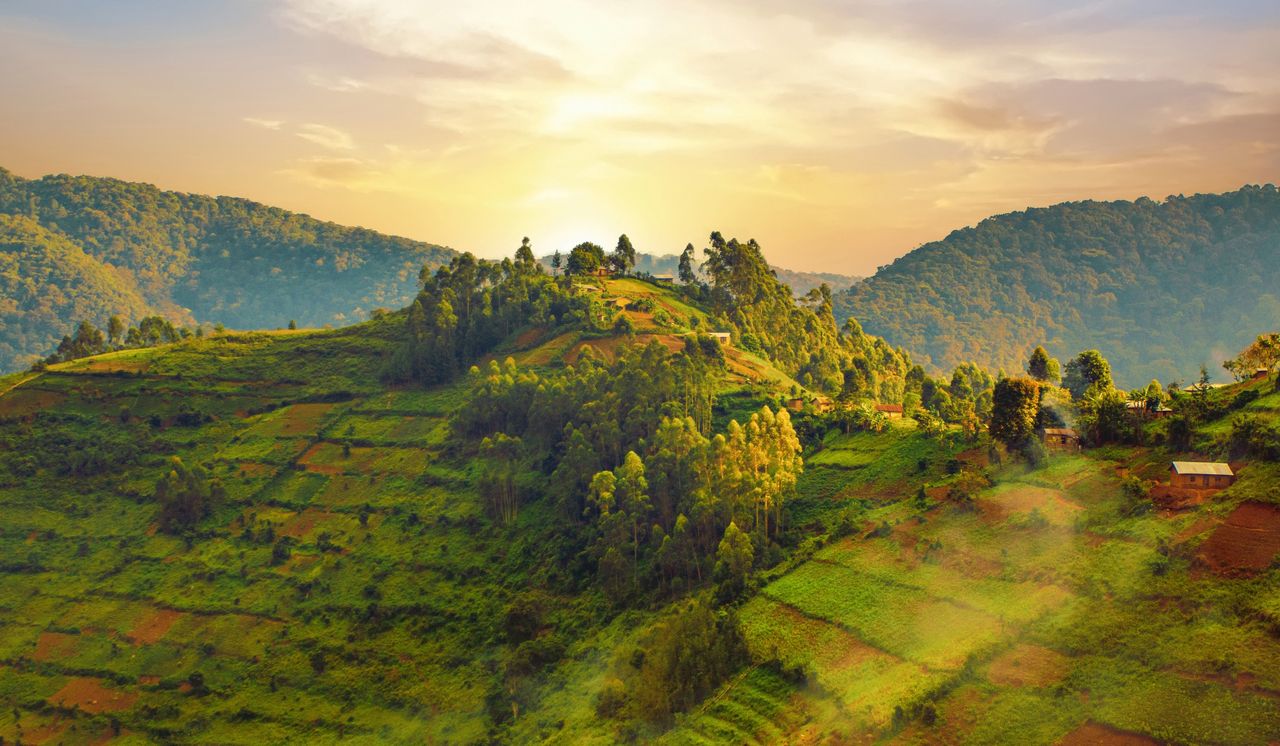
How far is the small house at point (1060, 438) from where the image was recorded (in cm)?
5103

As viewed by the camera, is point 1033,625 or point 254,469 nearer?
point 1033,625

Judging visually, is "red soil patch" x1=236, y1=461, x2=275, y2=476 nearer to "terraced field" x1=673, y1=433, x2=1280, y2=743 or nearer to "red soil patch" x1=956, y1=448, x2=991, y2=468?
"terraced field" x1=673, y1=433, x2=1280, y2=743

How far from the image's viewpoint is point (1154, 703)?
3081 cm

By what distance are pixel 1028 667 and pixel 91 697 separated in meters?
58.2

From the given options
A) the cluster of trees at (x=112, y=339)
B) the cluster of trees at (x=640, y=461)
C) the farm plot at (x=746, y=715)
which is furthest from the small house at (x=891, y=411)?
the cluster of trees at (x=112, y=339)

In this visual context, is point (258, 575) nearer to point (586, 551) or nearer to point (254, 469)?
point (254, 469)

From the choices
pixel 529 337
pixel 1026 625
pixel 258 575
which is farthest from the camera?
pixel 529 337

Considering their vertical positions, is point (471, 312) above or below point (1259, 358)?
below

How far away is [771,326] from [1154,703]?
8603 centimetres

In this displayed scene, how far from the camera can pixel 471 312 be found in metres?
102

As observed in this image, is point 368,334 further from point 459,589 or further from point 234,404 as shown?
point 459,589

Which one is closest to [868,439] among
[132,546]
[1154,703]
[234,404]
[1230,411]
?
[1230,411]

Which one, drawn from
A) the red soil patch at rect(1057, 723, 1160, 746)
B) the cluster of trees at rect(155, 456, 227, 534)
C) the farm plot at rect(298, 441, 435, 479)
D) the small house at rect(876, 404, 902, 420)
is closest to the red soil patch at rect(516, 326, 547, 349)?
the farm plot at rect(298, 441, 435, 479)

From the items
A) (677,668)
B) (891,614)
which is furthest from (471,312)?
(891,614)
